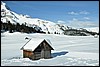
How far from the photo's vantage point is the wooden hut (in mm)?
26797

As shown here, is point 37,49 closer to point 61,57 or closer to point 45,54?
point 45,54

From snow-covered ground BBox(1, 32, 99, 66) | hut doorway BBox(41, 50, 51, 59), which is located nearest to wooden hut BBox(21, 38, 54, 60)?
hut doorway BBox(41, 50, 51, 59)

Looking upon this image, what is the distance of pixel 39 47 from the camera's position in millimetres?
27344

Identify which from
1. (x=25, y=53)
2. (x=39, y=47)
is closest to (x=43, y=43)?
(x=39, y=47)

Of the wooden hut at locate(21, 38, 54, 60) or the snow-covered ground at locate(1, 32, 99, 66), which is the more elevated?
the wooden hut at locate(21, 38, 54, 60)

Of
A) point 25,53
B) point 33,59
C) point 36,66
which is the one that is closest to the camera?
point 36,66

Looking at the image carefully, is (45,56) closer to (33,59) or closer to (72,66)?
(33,59)

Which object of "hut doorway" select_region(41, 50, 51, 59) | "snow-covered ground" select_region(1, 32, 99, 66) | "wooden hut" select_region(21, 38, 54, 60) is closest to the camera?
"snow-covered ground" select_region(1, 32, 99, 66)

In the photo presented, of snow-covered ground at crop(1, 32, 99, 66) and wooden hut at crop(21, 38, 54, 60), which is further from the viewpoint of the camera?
wooden hut at crop(21, 38, 54, 60)

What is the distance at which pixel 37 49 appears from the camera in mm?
27188

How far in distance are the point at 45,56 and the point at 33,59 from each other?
5.99ft

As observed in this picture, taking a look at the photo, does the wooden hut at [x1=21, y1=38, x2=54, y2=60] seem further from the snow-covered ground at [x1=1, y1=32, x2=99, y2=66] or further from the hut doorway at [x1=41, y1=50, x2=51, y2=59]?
the snow-covered ground at [x1=1, y1=32, x2=99, y2=66]

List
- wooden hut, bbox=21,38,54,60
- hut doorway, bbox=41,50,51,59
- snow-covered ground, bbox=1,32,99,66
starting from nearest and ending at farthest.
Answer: snow-covered ground, bbox=1,32,99,66 < wooden hut, bbox=21,38,54,60 < hut doorway, bbox=41,50,51,59

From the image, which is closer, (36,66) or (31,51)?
(36,66)
